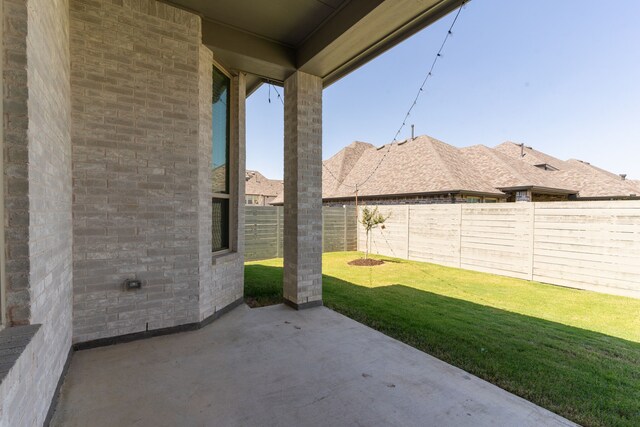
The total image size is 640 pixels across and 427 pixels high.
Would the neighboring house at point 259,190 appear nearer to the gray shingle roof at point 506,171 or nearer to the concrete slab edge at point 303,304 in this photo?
the gray shingle roof at point 506,171

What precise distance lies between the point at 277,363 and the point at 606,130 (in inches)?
637

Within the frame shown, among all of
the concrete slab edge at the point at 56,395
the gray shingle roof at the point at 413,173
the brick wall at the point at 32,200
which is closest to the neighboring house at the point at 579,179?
the gray shingle roof at the point at 413,173

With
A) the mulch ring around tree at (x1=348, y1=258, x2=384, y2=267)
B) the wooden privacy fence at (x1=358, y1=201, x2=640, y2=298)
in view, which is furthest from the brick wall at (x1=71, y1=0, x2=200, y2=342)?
the wooden privacy fence at (x1=358, y1=201, x2=640, y2=298)

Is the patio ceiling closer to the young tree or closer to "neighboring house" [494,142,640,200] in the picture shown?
the young tree

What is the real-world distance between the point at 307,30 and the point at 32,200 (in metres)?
→ 3.49

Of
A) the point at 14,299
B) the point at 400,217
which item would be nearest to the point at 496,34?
the point at 400,217

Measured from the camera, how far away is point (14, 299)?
146cm

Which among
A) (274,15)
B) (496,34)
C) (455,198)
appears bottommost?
(455,198)

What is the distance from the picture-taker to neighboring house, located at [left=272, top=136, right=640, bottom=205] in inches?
469

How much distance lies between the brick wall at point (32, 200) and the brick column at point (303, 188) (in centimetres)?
268

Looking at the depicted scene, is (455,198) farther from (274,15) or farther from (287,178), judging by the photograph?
(274,15)

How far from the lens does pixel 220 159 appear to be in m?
4.32

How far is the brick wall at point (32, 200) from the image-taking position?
1.46m

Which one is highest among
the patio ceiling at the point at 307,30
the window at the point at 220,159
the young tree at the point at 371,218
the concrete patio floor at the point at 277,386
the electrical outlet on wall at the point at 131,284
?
the patio ceiling at the point at 307,30
